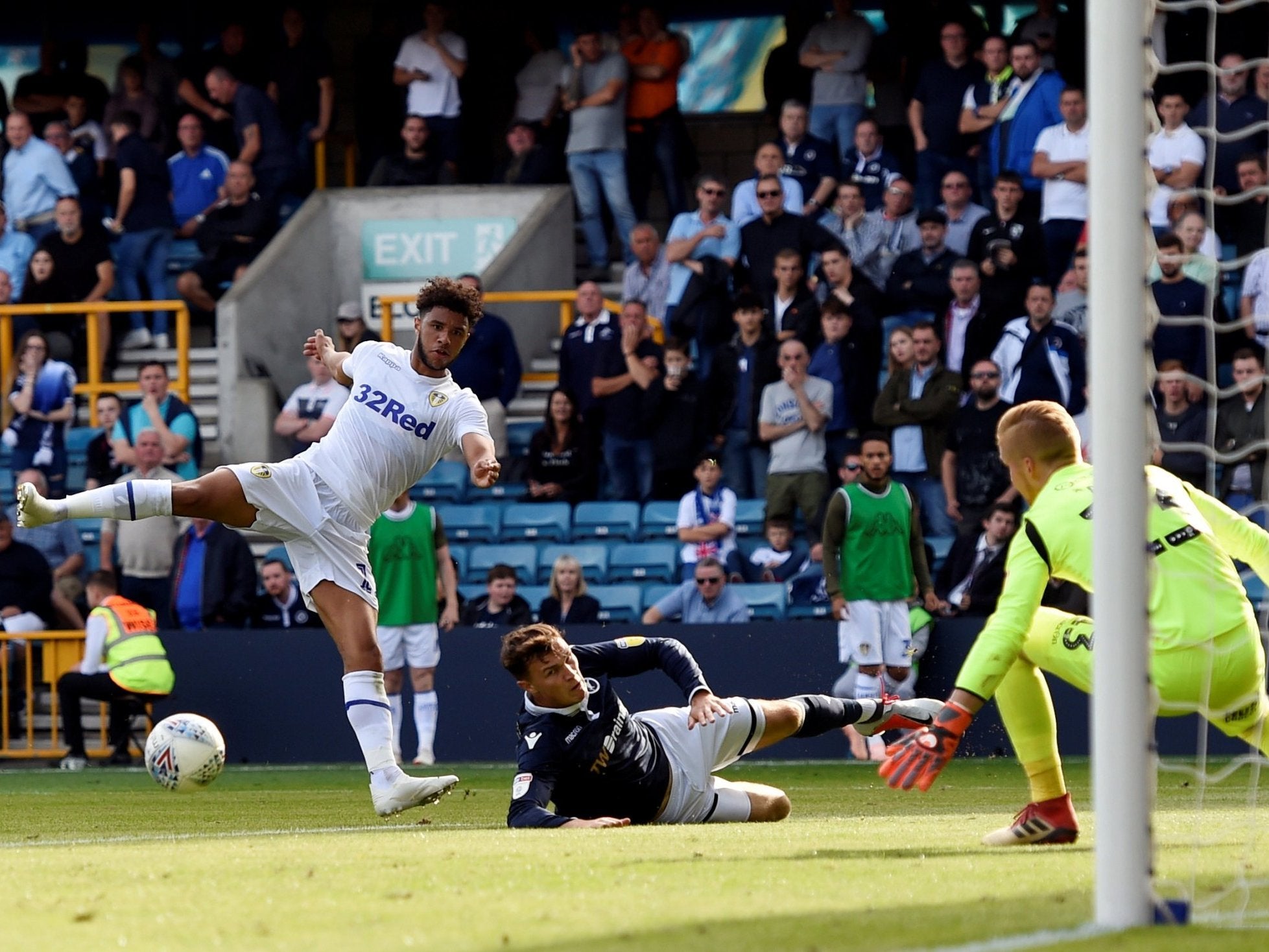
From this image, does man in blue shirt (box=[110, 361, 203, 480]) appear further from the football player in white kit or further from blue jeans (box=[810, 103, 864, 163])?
the football player in white kit

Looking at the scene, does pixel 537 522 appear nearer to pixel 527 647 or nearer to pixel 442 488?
pixel 442 488

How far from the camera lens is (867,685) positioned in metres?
13.5

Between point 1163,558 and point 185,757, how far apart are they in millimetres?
4984

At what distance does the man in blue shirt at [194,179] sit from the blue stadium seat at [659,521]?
6264 millimetres

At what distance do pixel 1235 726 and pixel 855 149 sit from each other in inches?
430

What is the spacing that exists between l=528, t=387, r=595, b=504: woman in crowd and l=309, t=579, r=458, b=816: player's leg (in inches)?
297

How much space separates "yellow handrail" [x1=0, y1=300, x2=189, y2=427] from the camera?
17.7 metres

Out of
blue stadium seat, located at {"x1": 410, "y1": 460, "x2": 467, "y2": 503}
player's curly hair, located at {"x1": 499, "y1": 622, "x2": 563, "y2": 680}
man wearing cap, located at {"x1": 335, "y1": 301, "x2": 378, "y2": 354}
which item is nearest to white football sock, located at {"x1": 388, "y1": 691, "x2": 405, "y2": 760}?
blue stadium seat, located at {"x1": 410, "y1": 460, "x2": 467, "y2": 503}

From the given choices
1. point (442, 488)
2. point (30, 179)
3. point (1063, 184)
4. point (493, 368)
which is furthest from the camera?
point (30, 179)

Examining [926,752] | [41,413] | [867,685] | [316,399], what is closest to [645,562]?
[867,685]

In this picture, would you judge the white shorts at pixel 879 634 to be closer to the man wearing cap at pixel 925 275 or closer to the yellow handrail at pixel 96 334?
the man wearing cap at pixel 925 275

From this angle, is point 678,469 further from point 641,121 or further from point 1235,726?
point 1235,726

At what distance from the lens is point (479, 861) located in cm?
599

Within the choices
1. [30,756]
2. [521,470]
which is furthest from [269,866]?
[521,470]
